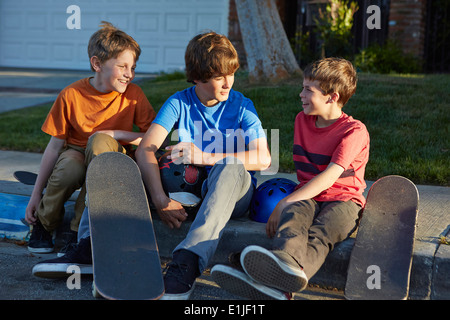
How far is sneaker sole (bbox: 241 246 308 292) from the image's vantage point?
2.26 metres

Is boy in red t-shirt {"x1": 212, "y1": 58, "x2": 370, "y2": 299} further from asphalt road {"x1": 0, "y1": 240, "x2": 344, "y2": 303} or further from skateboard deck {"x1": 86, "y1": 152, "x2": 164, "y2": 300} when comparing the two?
skateboard deck {"x1": 86, "y1": 152, "x2": 164, "y2": 300}

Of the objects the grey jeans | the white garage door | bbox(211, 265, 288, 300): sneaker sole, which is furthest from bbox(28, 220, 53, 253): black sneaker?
the white garage door

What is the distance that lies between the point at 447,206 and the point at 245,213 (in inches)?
52.7

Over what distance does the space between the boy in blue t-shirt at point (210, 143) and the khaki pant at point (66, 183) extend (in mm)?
285

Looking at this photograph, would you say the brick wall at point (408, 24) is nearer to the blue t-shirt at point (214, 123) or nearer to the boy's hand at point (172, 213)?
the blue t-shirt at point (214, 123)

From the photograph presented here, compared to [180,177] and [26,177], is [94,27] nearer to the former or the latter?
[26,177]

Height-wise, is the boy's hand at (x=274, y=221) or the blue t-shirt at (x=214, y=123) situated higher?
the blue t-shirt at (x=214, y=123)

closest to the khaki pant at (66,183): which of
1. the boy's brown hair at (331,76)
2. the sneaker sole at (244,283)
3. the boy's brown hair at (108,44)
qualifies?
the boy's brown hair at (108,44)

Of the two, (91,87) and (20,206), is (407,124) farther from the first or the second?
(20,206)

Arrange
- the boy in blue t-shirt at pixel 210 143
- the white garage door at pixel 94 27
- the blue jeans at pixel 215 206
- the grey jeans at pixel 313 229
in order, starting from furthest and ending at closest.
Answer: the white garage door at pixel 94 27, the boy in blue t-shirt at pixel 210 143, the blue jeans at pixel 215 206, the grey jeans at pixel 313 229

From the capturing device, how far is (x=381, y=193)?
291 cm

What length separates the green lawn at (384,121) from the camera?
4471 millimetres

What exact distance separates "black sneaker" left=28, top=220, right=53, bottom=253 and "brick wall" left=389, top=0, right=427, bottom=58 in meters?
8.45
